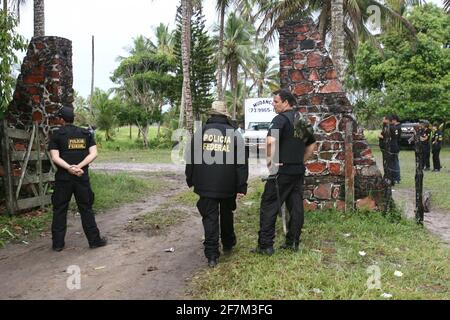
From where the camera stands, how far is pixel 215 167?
505 centimetres

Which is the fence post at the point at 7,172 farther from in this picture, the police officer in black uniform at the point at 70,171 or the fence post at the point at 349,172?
the fence post at the point at 349,172

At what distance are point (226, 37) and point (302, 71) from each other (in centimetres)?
2950

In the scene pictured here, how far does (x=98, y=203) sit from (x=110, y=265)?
375 centimetres

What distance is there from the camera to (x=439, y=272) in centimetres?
496

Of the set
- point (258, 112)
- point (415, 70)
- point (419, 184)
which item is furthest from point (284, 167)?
point (415, 70)

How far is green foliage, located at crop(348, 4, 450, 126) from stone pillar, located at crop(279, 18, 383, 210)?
1899cm

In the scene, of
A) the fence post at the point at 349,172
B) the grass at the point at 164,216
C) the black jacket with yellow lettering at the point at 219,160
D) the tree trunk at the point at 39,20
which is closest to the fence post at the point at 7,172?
the grass at the point at 164,216

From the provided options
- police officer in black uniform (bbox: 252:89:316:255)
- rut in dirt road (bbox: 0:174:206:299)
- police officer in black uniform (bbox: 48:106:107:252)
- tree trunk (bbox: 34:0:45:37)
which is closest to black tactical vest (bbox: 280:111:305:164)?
police officer in black uniform (bbox: 252:89:316:255)

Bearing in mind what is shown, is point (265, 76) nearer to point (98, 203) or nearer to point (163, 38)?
point (163, 38)

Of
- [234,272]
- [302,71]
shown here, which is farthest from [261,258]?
[302,71]

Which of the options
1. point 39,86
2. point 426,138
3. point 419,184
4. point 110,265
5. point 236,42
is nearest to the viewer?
point 110,265

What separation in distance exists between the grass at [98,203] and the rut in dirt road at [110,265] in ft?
1.31

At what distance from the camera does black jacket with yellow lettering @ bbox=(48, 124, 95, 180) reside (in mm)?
5699

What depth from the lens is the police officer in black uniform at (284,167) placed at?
5.29 metres
